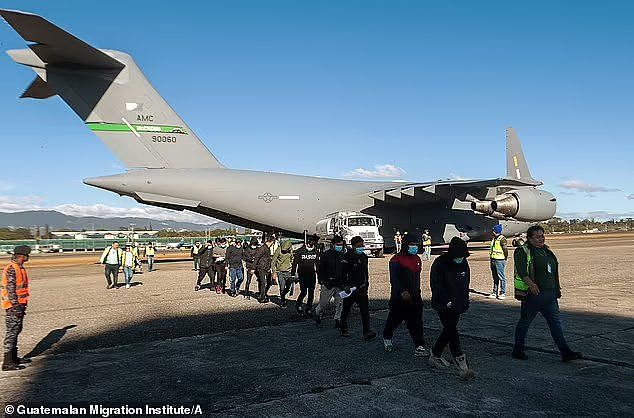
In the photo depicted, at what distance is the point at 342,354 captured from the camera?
22.9 ft

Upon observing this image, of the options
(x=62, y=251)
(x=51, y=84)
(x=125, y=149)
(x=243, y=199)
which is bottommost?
(x=62, y=251)

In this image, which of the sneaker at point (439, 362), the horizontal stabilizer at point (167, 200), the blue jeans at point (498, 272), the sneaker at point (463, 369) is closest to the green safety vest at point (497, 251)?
the blue jeans at point (498, 272)

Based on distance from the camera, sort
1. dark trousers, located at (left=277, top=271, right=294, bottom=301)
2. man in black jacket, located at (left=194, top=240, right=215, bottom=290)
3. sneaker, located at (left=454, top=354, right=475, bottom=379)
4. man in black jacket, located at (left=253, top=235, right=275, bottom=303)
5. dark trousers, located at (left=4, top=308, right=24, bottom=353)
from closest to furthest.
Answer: sneaker, located at (left=454, top=354, right=475, bottom=379) → dark trousers, located at (left=4, top=308, right=24, bottom=353) → dark trousers, located at (left=277, top=271, right=294, bottom=301) → man in black jacket, located at (left=253, top=235, right=275, bottom=303) → man in black jacket, located at (left=194, top=240, right=215, bottom=290)

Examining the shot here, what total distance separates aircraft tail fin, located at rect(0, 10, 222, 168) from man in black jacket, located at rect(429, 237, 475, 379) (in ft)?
49.4

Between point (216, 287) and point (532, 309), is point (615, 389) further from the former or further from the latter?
point (216, 287)

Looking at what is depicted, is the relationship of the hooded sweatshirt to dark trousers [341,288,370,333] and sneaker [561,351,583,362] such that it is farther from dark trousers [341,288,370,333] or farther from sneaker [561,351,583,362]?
sneaker [561,351,583,362]

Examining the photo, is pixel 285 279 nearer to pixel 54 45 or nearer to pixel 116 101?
pixel 54 45

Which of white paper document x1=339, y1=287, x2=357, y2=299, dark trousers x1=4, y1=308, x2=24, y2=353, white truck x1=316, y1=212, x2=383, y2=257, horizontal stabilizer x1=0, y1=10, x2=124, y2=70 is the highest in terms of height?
horizontal stabilizer x1=0, y1=10, x2=124, y2=70

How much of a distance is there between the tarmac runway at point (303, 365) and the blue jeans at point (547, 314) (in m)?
0.28

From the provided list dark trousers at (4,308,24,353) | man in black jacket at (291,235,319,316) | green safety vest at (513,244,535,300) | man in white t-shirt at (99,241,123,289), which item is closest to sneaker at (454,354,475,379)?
green safety vest at (513,244,535,300)

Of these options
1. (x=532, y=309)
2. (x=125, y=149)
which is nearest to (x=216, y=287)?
(x=125, y=149)

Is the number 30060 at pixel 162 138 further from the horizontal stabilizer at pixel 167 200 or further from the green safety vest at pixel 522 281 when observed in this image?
the green safety vest at pixel 522 281

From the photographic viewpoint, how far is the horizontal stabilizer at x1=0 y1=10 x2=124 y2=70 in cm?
1341

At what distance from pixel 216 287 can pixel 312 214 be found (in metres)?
11.3
